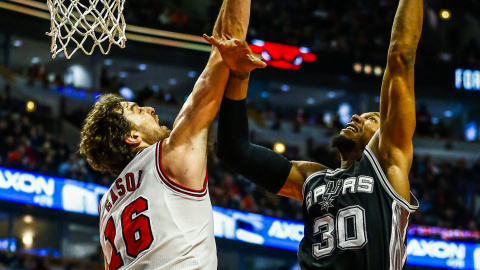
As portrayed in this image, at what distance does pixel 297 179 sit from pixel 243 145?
1.53 feet

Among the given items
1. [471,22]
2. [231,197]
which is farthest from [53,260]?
[471,22]

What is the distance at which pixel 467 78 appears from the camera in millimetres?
21078

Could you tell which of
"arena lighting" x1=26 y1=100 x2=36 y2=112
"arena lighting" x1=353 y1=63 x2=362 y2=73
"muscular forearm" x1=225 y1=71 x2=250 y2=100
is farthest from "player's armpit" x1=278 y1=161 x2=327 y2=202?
"arena lighting" x1=353 y1=63 x2=362 y2=73

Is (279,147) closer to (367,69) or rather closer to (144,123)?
(367,69)

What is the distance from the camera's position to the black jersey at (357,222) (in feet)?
11.8

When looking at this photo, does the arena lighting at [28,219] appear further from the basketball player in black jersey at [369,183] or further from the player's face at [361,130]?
the player's face at [361,130]

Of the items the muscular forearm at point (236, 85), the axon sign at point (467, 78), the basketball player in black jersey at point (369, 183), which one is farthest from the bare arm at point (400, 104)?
the axon sign at point (467, 78)

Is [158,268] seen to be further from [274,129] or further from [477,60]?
[477,60]

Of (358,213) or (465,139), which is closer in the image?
(358,213)

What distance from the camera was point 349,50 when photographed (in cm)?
2086

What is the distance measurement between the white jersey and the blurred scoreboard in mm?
10853

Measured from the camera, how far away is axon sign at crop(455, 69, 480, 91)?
21.0 metres

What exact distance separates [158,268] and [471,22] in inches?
921

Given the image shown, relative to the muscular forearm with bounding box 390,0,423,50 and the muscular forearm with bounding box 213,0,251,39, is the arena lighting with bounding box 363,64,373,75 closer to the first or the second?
the muscular forearm with bounding box 390,0,423,50
